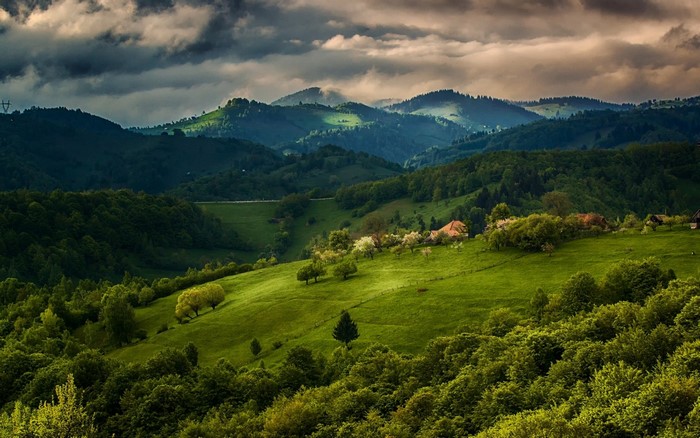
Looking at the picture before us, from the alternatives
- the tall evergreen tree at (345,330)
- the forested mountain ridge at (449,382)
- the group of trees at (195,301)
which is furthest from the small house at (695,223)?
the group of trees at (195,301)

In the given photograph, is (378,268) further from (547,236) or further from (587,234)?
(587,234)

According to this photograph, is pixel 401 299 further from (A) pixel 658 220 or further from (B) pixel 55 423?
(A) pixel 658 220

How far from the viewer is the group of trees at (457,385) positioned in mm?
44125

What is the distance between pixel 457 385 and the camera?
5769 centimetres

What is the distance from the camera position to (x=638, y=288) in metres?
87.3

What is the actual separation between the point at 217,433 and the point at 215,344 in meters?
58.7

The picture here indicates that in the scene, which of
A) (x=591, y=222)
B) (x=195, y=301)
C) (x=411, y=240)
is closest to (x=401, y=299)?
(x=411, y=240)

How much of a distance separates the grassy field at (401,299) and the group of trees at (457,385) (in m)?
14.9

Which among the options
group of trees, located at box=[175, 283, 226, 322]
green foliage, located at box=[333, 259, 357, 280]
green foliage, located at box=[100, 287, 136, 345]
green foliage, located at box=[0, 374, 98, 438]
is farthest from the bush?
green foliage, located at box=[0, 374, 98, 438]

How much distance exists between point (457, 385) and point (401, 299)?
56.3m

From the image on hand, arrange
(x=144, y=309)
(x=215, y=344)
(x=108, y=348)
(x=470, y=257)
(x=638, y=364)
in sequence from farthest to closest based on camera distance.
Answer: (x=144, y=309) < (x=470, y=257) < (x=108, y=348) < (x=215, y=344) < (x=638, y=364)

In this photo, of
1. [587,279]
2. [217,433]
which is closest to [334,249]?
[587,279]

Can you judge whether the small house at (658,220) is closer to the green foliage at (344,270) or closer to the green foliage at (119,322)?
the green foliage at (344,270)

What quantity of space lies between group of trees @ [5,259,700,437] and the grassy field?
14.9m
